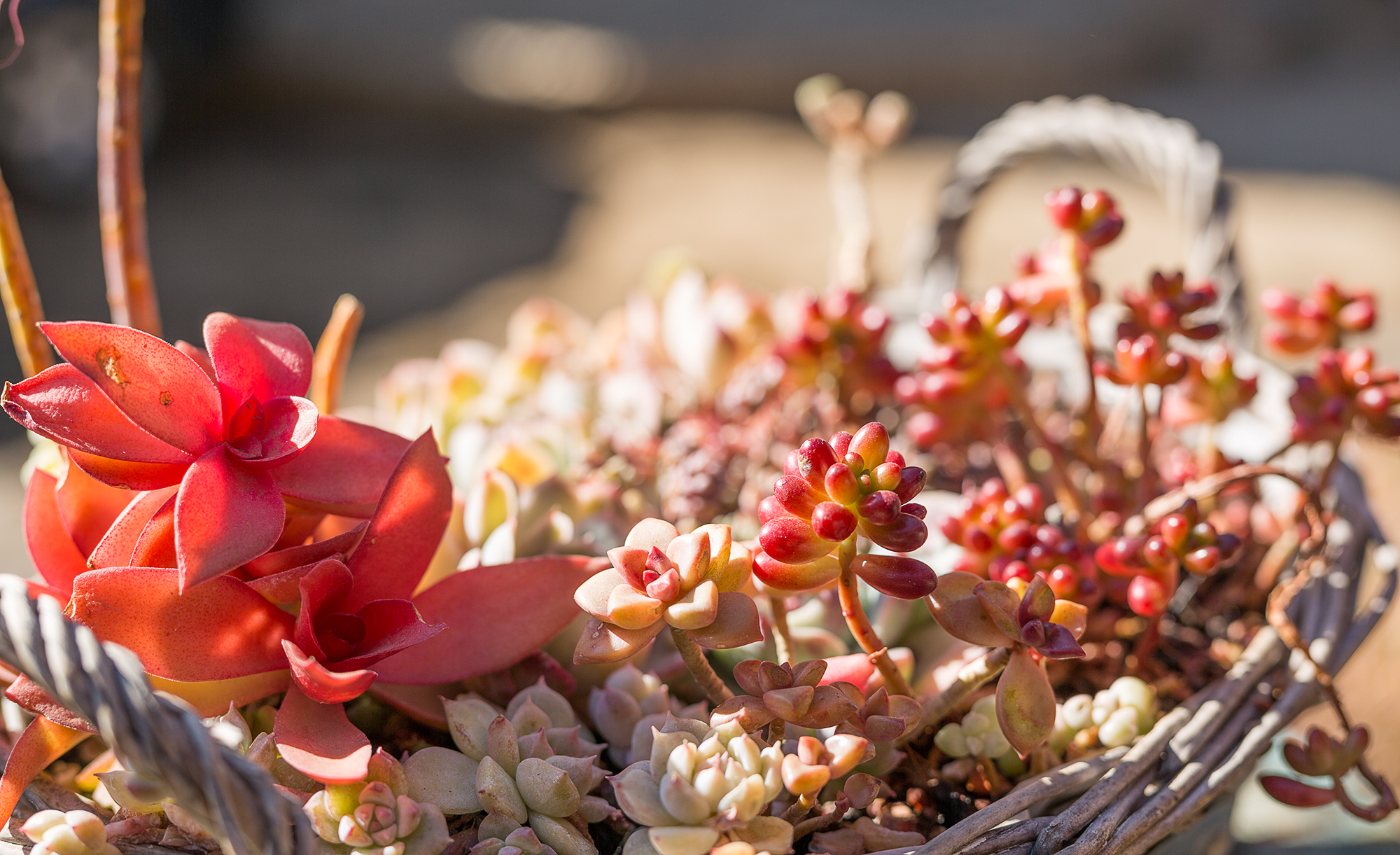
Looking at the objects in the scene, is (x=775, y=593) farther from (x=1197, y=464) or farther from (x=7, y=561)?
(x=7, y=561)

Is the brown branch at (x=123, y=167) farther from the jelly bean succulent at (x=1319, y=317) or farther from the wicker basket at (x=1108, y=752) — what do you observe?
the jelly bean succulent at (x=1319, y=317)

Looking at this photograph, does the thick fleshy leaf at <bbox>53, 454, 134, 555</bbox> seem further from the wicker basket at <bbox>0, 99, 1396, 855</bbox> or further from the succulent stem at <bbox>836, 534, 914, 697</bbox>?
the succulent stem at <bbox>836, 534, 914, 697</bbox>

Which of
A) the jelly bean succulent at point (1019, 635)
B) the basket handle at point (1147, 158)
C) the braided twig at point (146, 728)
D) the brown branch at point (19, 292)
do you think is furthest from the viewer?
the basket handle at point (1147, 158)

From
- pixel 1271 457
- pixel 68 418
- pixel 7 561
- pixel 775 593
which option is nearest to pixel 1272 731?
pixel 1271 457

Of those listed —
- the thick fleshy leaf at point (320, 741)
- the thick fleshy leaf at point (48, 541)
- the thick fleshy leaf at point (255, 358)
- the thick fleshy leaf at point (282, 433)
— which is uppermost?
the thick fleshy leaf at point (255, 358)

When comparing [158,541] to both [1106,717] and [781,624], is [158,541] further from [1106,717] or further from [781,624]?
[1106,717]

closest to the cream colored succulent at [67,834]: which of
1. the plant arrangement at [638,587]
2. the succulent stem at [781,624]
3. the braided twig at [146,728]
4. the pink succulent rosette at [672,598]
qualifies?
the plant arrangement at [638,587]
